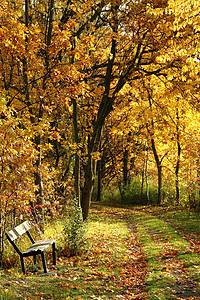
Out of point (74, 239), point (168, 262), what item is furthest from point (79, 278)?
point (168, 262)

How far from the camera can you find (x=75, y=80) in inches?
375

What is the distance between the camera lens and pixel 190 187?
14.0m

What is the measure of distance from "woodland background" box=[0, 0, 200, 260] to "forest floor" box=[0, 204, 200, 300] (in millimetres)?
1288

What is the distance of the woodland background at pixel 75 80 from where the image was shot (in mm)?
6359

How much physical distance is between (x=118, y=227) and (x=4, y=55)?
8.33 metres

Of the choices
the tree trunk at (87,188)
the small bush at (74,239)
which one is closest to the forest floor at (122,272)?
the small bush at (74,239)

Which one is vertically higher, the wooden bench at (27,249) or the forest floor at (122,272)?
the wooden bench at (27,249)

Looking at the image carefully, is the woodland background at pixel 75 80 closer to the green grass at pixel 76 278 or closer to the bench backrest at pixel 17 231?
the bench backrest at pixel 17 231

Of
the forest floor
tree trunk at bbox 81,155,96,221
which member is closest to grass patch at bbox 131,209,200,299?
the forest floor

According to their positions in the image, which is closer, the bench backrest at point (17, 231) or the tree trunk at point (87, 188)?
the bench backrest at point (17, 231)

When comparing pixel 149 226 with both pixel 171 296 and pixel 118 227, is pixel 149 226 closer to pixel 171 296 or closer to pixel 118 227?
pixel 118 227

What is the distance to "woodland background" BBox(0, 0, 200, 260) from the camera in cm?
636

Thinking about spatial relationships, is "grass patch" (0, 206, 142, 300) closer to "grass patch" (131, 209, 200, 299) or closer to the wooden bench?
A: the wooden bench

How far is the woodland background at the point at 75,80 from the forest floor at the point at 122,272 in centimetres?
129
